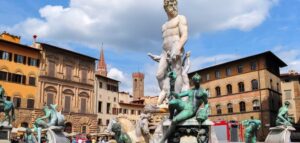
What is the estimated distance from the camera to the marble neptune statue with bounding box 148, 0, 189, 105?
11094 millimetres

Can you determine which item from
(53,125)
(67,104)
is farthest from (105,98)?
(53,125)

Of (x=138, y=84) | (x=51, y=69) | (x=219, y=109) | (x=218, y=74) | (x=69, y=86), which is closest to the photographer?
(x=51, y=69)

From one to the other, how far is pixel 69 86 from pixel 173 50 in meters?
43.0

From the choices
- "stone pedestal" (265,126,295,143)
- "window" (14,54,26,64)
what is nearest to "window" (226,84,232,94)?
"window" (14,54,26,64)

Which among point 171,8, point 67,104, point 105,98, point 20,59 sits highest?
point 20,59

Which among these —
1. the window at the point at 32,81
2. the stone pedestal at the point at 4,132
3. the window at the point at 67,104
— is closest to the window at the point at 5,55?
the window at the point at 32,81

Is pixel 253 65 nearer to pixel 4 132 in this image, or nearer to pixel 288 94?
pixel 288 94

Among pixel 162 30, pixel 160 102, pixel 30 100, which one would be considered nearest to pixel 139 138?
pixel 160 102

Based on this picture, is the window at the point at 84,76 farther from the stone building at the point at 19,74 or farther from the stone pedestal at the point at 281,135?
the stone pedestal at the point at 281,135

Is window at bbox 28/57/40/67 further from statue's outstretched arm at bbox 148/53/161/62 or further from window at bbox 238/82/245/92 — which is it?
statue's outstretched arm at bbox 148/53/161/62

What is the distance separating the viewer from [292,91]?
6203 cm

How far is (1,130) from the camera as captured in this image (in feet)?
42.9

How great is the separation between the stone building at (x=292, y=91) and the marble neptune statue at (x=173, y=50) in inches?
2171

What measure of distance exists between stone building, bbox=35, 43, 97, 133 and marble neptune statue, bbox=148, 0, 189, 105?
124 ft
